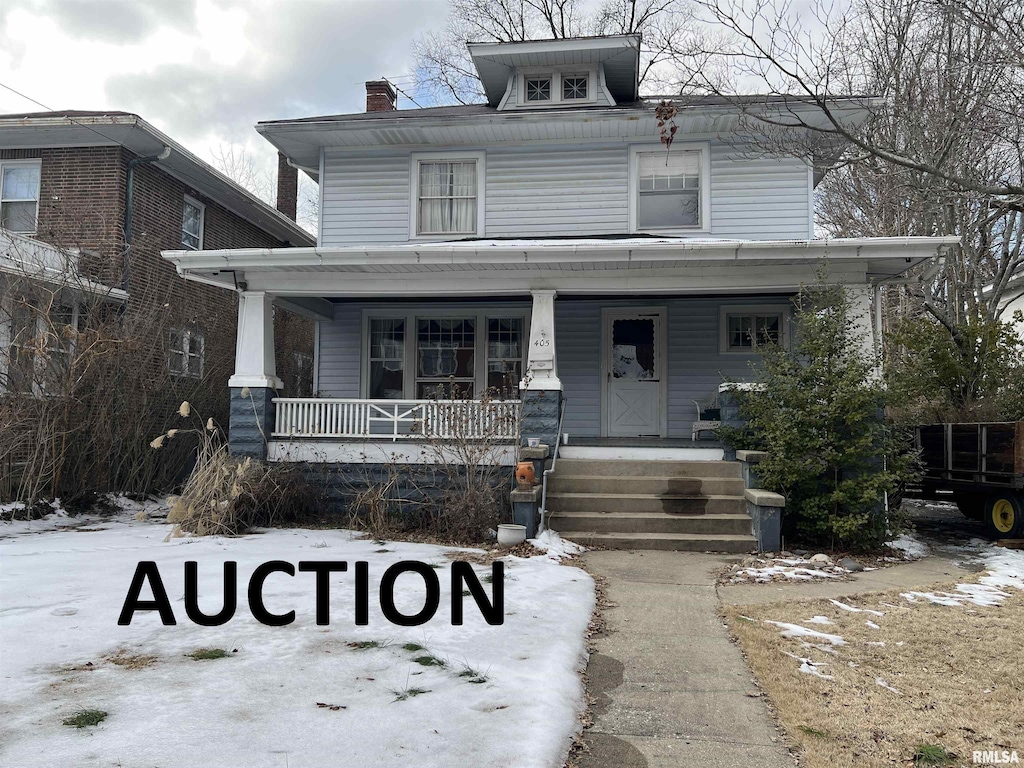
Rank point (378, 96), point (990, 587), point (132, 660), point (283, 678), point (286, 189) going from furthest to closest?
point (286, 189) → point (378, 96) → point (990, 587) → point (132, 660) → point (283, 678)

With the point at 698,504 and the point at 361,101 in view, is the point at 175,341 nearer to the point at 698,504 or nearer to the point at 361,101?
the point at 361,101

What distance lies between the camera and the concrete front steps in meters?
8.34

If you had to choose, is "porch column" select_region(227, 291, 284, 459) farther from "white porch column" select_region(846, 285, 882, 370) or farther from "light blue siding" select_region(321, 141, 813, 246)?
"white porch column" select_region(846, 285, 882, 370)

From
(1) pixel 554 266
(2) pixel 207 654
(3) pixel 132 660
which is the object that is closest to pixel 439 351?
(1) pixel 554 266

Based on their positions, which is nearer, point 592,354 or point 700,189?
point 700,189

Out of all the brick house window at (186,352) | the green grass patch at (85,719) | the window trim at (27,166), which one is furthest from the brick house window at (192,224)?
the green grass patch at (85,719)

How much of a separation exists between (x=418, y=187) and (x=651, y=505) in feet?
22.4

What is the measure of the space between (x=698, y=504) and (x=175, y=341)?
868 cm

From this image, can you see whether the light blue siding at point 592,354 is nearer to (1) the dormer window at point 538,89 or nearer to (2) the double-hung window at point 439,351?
(2) the double-hung window at point 439,351

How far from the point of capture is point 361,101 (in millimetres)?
16375

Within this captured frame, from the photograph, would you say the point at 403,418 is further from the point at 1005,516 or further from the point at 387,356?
the point at 1005,516

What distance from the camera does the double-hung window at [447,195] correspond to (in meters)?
12.4

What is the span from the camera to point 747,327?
39.5 feet

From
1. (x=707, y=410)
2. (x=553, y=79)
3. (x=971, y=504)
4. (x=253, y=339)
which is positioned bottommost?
(x=971, y=504)
